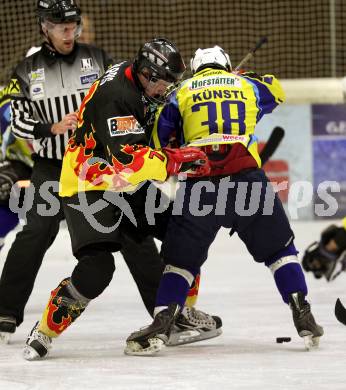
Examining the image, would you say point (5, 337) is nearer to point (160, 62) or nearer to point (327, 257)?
point (160, 62)

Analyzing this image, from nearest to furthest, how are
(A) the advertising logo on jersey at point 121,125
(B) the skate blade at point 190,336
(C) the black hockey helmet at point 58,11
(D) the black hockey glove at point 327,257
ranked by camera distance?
(D) the black hockey glove at point 327,257
(A) the advertising logo on jersey at point 121,125
(B) the skate blade at point 190,336
(C) the black hockey helmet at point 58,11

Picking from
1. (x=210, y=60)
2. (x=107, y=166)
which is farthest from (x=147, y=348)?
(x=210, y=60)

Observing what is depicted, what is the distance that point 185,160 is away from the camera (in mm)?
3543

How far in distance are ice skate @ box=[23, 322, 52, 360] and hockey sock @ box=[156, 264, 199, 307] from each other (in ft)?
1.43

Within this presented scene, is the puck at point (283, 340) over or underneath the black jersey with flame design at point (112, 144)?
underneath

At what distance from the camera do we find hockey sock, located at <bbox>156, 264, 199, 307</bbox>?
366cm

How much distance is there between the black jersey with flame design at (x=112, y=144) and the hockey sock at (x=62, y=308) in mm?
371

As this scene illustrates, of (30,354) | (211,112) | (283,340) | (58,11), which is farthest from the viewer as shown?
(58,11)

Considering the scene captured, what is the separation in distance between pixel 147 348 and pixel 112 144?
768 mm

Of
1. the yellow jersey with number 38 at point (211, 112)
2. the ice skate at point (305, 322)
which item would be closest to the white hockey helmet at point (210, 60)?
the yellow jersey with number 38 at point (211, 112)

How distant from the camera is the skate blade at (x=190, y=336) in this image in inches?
156

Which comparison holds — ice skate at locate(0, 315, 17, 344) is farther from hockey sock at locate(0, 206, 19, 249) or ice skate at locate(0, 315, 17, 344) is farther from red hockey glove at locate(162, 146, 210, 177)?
red hockey glove at locate(162, 146, 210, 177)

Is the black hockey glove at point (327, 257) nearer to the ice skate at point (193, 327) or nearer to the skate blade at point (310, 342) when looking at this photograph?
the skate blade at point (310, 342)

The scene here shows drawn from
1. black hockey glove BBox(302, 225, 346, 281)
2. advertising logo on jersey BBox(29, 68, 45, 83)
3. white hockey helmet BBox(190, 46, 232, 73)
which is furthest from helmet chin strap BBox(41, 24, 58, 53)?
black hockey glove BBox(302, 225, 346, 281)
